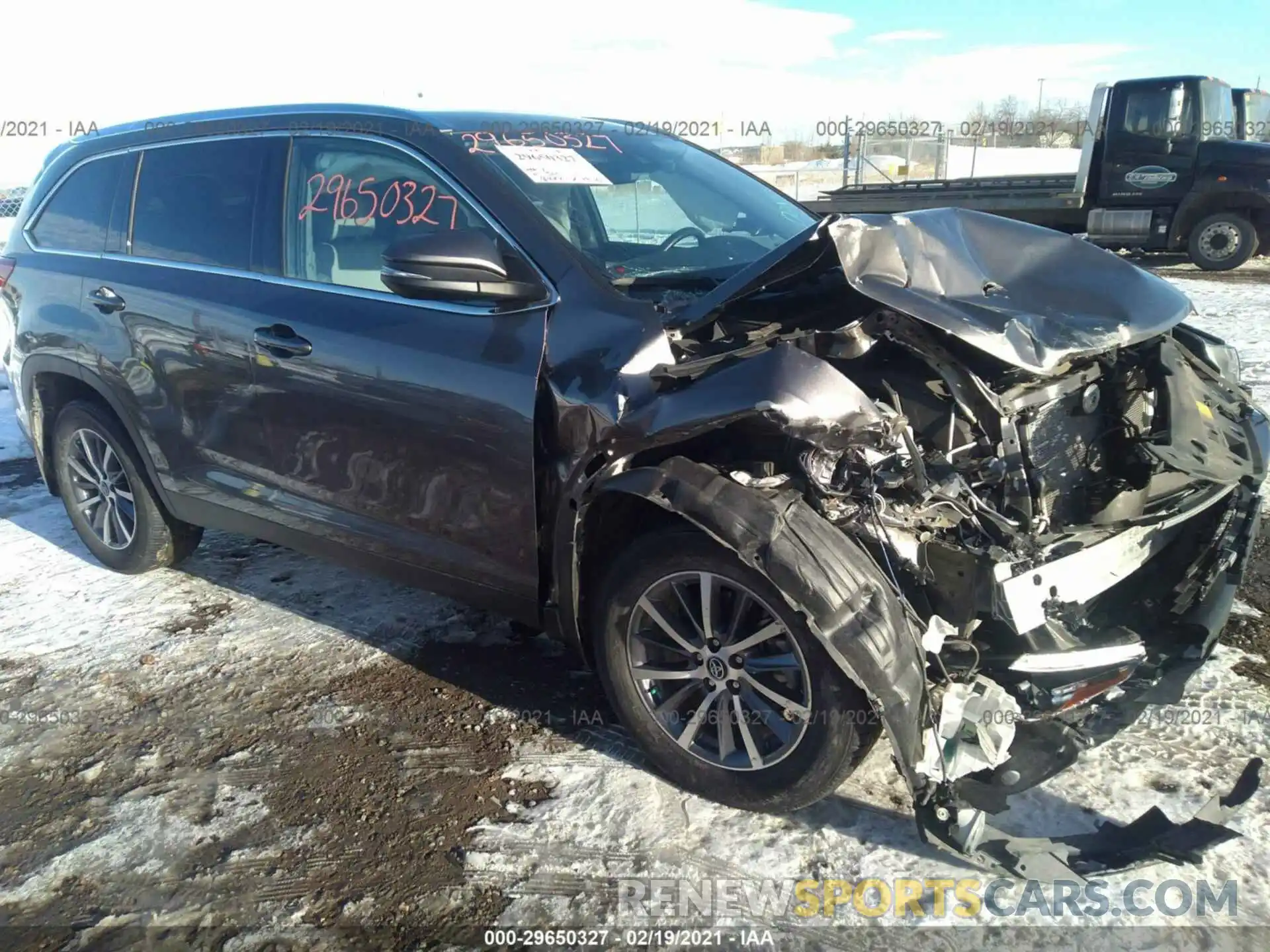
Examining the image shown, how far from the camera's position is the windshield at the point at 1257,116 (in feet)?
43.3

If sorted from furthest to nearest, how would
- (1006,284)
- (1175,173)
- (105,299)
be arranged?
(1175,173), (105,299), (1006,284)

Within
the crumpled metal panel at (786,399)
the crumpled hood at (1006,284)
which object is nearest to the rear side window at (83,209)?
the crumpled metal panel at (786,399)

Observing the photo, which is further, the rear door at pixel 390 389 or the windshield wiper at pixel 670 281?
the windshield wiper at pixel 670 281

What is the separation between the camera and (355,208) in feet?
11.2

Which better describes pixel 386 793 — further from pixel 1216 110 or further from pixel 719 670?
pixel 1216 110

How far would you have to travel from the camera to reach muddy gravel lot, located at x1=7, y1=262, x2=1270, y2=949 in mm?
2477

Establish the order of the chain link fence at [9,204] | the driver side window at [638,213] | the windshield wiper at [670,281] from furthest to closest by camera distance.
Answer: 1. the chain link fence at [9,204]
2. the driver side window at [638,213]
3. the windshield wiper at [670,281]

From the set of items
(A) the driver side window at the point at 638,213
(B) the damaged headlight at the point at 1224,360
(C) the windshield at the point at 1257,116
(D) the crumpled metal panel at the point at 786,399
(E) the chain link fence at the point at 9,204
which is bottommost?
(B) the damaged headlight at the point at 1224,360

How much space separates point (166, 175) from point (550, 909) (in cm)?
338

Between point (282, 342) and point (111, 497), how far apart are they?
5.95 ft

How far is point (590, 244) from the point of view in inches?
123

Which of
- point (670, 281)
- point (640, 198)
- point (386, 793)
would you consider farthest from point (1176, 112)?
point (386, 793)

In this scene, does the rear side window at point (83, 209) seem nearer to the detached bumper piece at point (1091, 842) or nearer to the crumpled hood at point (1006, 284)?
the crumpled hood at point (1006, 284)

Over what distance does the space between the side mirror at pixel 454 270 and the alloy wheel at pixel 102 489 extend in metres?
2.32
